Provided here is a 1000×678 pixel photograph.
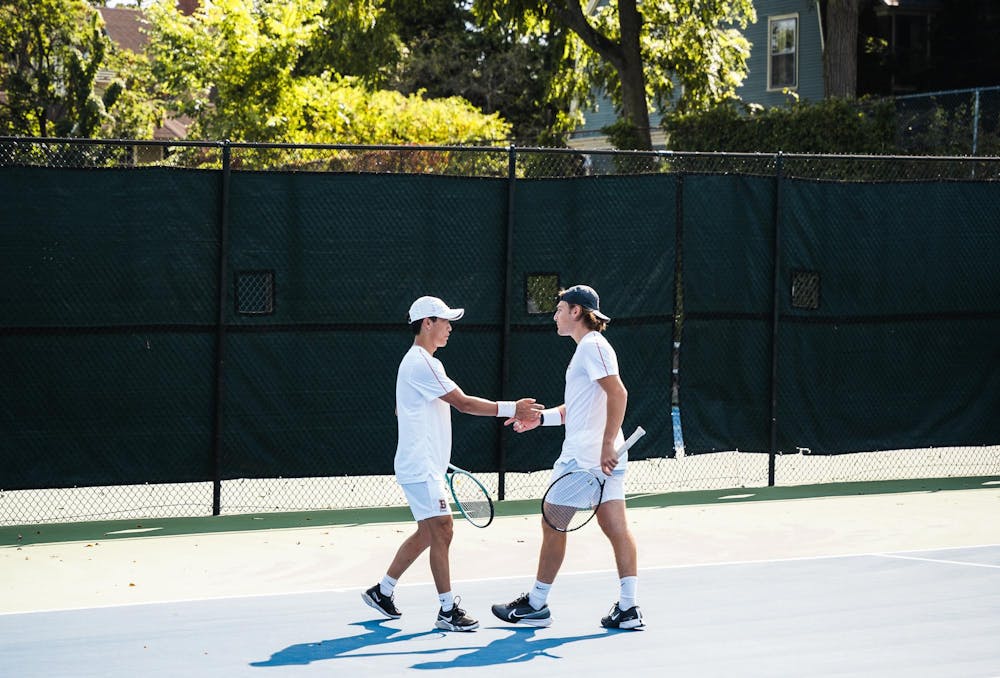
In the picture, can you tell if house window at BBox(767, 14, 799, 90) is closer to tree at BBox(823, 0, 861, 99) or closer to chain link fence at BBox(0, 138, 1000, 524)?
tree at BBox(823, 0, 861, 99)

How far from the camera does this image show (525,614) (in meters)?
7.20

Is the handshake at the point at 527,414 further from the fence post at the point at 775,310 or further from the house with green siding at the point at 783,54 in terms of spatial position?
the house with green siding at the point at 783,54

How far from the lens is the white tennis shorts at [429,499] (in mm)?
7039

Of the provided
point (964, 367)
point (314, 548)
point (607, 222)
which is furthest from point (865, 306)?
point (314, 548)

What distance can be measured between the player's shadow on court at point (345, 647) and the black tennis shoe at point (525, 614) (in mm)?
386

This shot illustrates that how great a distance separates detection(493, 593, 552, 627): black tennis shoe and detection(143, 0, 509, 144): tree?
78.9 feet

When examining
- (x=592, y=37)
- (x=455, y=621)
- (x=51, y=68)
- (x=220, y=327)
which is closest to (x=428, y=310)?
(x=455, y=621)

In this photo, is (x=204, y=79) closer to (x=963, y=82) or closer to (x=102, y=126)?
(x=102, y=126)

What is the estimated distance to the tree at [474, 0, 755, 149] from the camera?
96.2 feet

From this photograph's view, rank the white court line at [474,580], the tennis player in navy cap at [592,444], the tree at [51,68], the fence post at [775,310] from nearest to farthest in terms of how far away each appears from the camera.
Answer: the tennis player in navy cap at [592,444]
the white court line at [474,580]
the fence post at [775,310]
the tree at [51,68]

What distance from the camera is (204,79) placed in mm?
33344

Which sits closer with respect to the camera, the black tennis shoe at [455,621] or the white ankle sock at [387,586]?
the black tennis shoe at [455,621]

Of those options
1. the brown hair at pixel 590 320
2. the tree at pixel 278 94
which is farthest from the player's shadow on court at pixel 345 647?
the tree at pixel 278 94

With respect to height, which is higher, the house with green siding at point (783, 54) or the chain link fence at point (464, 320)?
the house with green siding at point (783, 54)
